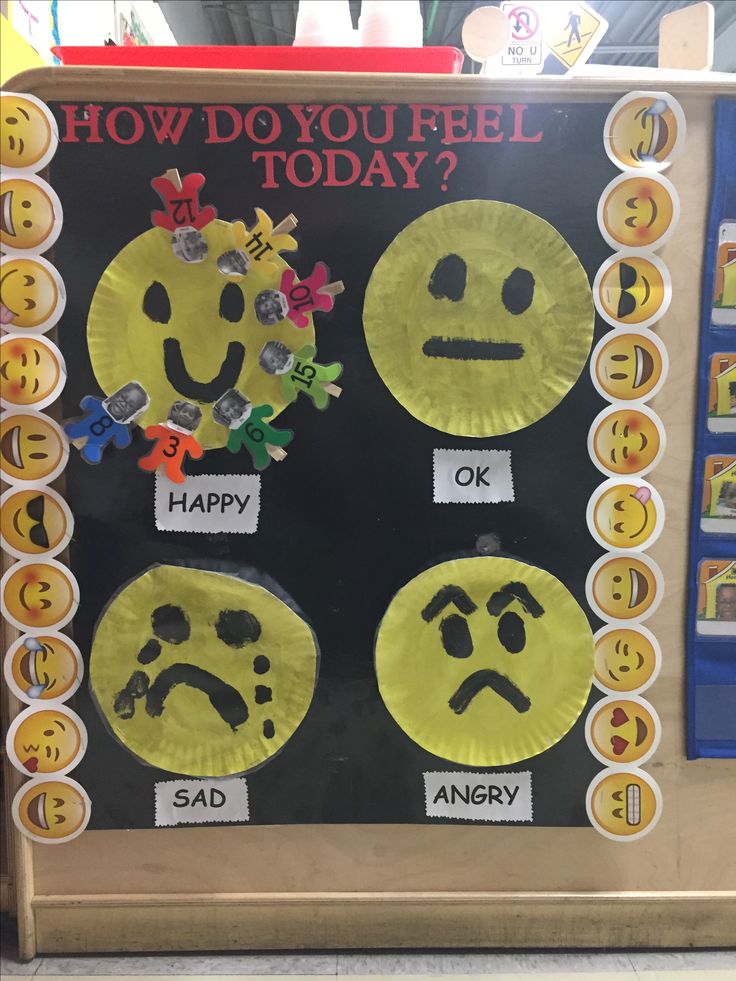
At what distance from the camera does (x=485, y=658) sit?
1.00 metres

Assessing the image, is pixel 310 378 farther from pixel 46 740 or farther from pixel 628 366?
pixel 46 740

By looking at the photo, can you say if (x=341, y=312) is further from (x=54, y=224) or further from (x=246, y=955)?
(x=246, y=955)

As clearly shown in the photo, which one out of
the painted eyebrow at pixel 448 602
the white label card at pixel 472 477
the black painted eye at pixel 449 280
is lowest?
the painted eyebrow at pixel 448 602

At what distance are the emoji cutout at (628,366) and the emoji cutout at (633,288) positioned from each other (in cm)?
3

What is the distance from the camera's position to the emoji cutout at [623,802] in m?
1.02

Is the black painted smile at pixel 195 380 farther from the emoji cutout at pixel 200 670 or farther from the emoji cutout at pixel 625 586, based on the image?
the emoji cutout at pixel 625 586

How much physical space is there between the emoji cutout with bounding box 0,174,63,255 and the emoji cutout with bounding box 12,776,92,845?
85 centimetres

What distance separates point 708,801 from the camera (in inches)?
41.1

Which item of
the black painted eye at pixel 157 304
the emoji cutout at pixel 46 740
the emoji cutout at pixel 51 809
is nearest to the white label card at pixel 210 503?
the black painted eye at pixel 157 304

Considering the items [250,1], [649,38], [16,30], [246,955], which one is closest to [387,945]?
[246,955]

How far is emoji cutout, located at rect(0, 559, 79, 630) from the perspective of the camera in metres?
0.98

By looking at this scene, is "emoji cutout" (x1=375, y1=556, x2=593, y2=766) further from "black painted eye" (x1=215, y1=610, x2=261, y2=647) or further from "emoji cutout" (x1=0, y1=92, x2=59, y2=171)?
"emoji cutout" (x1=0, y1=92, x2=59, y2=171)

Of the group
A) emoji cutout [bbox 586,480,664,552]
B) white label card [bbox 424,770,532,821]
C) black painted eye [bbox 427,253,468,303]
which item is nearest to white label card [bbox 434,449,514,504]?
emoji cutout [bbox 586,480,664,552]

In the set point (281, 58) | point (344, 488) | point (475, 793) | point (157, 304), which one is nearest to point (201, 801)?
point (475, 793)
